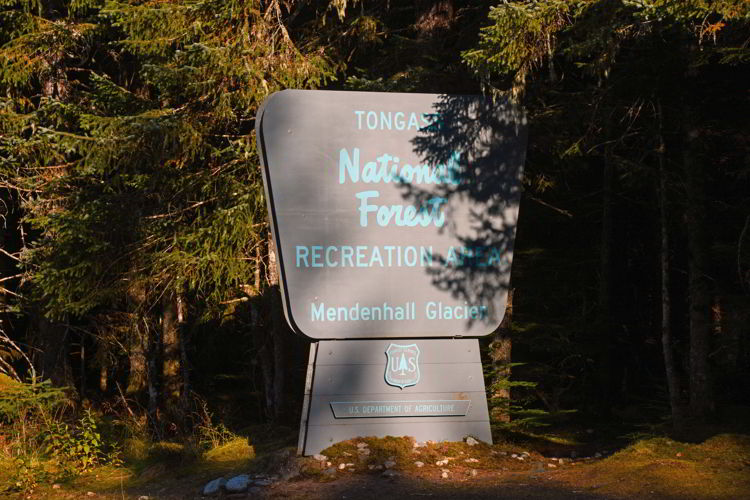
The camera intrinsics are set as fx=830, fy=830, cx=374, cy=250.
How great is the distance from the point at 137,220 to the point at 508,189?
595 cm

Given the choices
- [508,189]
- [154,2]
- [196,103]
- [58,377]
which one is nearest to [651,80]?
[508,189]

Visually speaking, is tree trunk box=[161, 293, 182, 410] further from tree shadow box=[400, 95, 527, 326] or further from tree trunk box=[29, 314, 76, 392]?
tree shadow box=[400, 95, 527, 326]

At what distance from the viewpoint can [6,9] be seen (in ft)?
48.0

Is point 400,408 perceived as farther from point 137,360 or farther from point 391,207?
A: point 137,360

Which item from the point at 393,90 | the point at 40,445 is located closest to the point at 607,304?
the point at 393,90

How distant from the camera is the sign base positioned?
7.99m

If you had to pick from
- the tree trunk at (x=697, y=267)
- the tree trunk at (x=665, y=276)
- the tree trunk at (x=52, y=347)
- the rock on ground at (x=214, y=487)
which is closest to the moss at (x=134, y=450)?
the rock on ground at (x=214, y=487)

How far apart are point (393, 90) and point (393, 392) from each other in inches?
186

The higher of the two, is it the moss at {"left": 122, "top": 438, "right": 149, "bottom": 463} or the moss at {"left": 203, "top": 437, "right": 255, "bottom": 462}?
the moss at {"left": 203, "top": 437, "right": 255, "bottom": 462}

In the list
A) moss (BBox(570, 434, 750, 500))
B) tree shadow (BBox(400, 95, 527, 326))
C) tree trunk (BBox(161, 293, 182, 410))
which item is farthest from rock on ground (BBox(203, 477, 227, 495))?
tree trunk (BBox(161, 293, 182, 410))

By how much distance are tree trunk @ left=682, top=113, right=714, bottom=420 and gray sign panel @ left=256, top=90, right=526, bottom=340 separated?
2.94 m

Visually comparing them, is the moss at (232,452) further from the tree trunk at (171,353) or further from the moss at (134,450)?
the tree trunk at (171,353)

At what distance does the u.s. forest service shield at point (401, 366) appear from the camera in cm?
819

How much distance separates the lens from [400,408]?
26.8 ft
